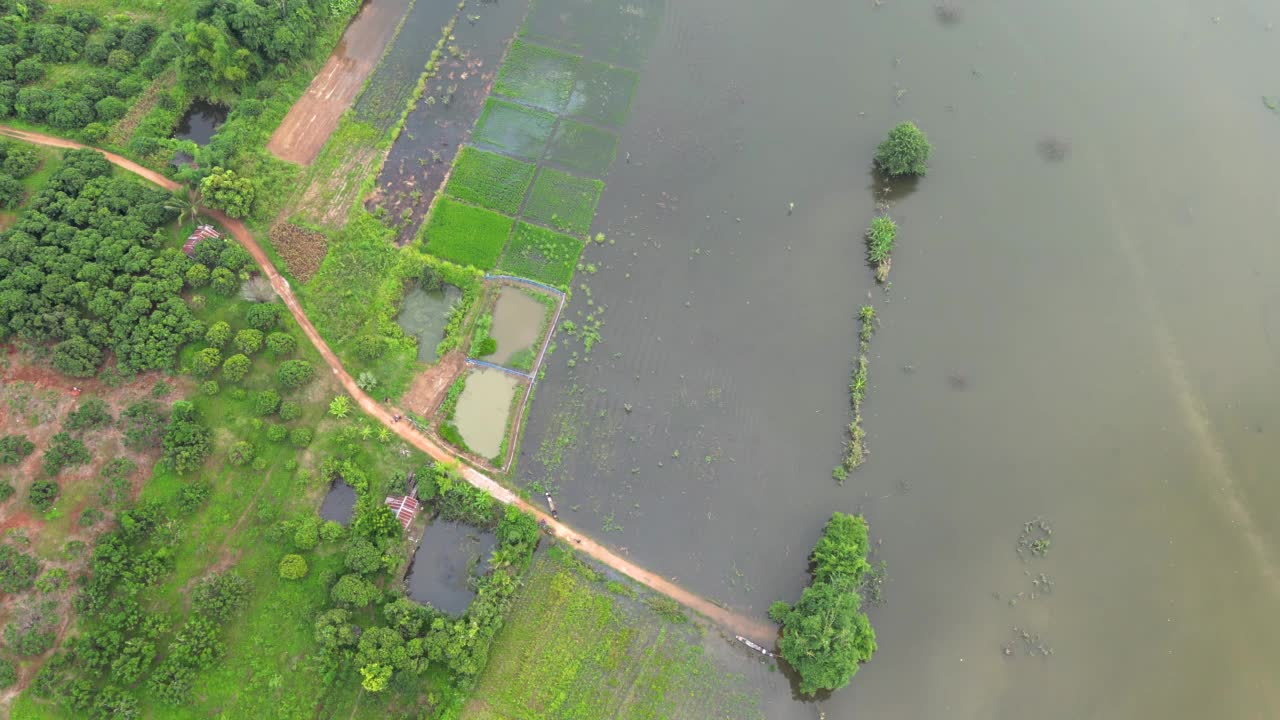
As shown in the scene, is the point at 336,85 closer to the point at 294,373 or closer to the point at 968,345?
the point at 294,373

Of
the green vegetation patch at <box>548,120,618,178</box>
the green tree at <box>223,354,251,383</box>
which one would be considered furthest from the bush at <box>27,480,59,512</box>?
the green vegetation patch at <box>548,120,618,178</box>

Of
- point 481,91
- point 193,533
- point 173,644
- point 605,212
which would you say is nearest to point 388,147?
point 481,91

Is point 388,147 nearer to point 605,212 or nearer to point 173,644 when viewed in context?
point 605,212

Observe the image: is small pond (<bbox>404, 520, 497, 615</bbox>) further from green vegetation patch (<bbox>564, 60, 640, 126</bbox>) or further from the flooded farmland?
green vegetation patch (<bbox>564, 60, 640, 126</bbox>)

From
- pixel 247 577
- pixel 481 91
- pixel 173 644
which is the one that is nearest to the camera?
pixel 173 644

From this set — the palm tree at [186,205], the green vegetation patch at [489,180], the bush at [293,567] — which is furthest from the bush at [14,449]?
the green vegetation patch at [489,180]

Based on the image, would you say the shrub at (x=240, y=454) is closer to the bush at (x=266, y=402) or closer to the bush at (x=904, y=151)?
the bush at (x=266, y=402)
